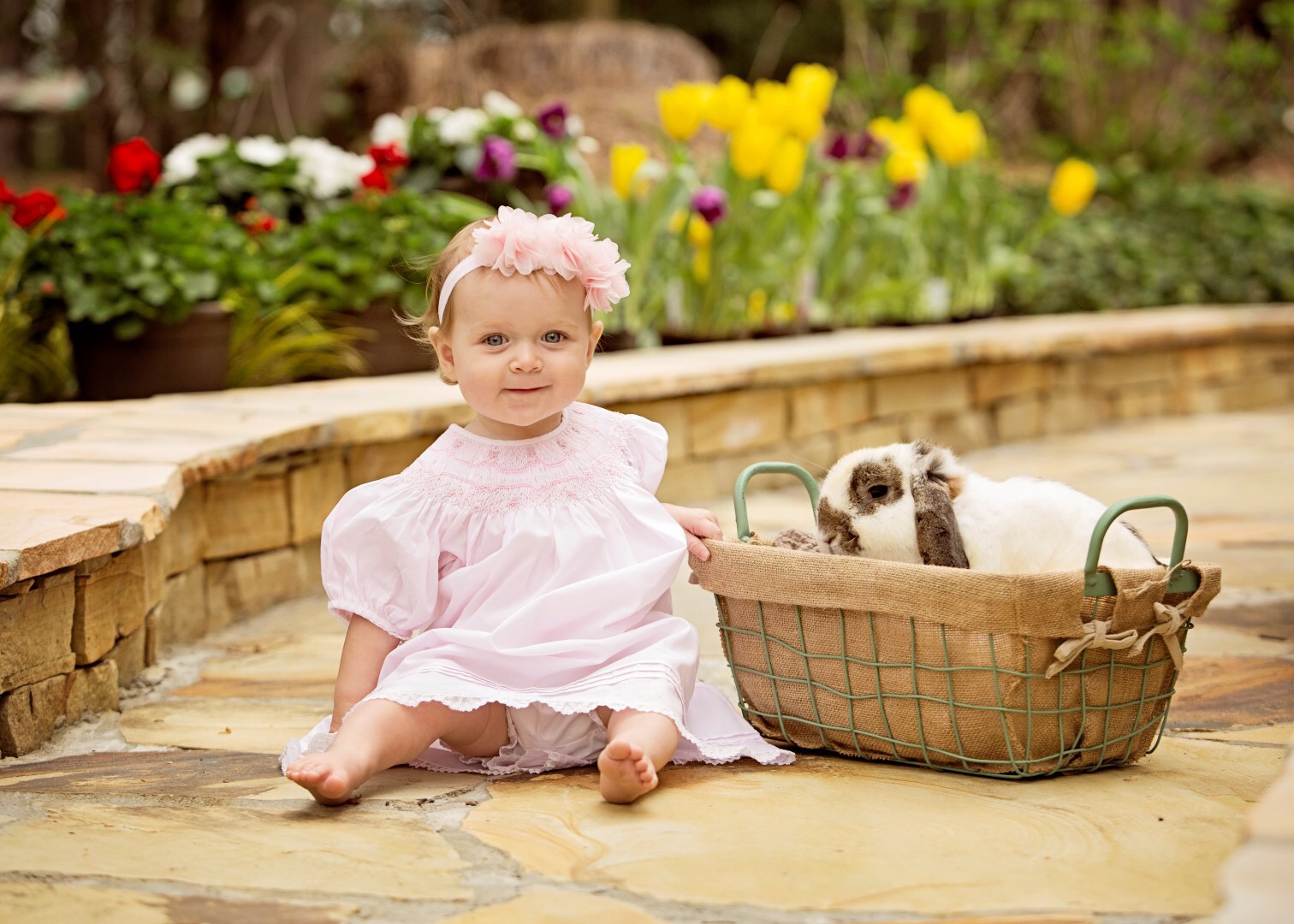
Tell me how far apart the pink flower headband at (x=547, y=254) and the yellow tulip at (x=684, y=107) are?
3.35 meters

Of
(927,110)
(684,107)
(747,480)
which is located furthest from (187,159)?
(747,480)

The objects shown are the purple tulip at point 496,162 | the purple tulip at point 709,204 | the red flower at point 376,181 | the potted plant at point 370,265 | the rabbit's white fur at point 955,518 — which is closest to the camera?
the rabbit's white fur at point 955,518

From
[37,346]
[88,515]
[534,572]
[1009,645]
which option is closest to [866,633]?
[1009,645]

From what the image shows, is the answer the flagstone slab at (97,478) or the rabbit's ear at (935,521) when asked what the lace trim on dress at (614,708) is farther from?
the flagstone slab at (97,478)

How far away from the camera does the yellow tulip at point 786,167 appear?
18.2ft

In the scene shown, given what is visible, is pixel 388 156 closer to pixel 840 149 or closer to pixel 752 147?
pixel 752 147

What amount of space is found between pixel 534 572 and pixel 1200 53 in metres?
9.87

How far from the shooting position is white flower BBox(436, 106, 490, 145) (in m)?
5.38

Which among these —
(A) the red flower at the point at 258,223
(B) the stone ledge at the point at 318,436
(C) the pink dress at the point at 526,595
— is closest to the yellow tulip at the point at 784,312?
(B) the stone ledge at the point at 318,436

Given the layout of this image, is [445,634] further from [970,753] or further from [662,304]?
[662,304]

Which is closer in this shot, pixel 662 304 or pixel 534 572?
pixel 534 572

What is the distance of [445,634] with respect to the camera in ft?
7.09

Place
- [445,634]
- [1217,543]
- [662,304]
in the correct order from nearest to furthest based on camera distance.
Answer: [445,634] → [1217,543] → [662,304]

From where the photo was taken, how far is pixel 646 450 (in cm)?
243
